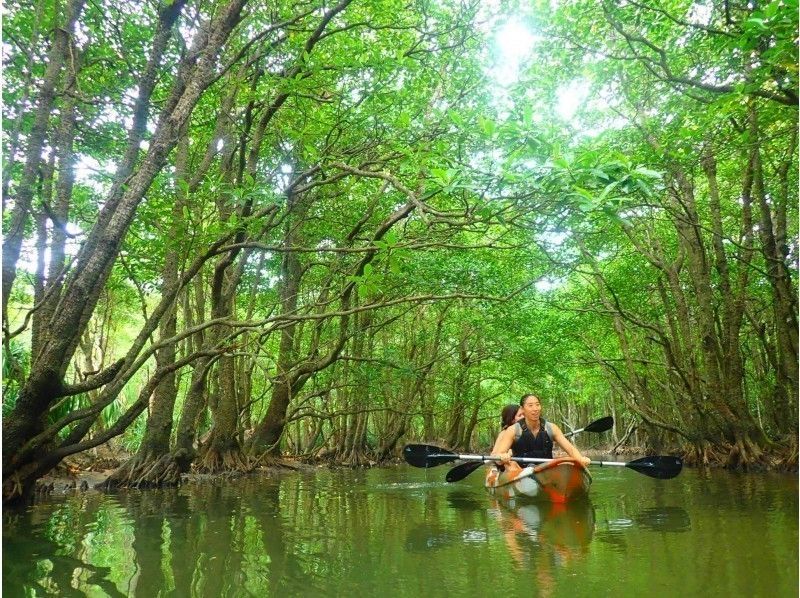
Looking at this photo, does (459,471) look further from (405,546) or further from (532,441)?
(405,546)

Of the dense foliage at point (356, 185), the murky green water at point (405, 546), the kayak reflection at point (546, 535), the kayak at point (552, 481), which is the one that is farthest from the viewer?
the kayak at point (552, 481)

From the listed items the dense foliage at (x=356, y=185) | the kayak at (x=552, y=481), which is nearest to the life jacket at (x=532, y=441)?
the kayak at (x=552, y=481)

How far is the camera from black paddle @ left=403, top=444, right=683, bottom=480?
294 inches

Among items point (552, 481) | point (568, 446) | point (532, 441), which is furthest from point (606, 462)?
point (552, 481)

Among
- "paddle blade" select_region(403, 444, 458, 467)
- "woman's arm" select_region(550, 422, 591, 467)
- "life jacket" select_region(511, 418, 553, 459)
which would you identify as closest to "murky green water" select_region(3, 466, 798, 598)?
"woman's arm" select_region(550, 422, 591, 467)

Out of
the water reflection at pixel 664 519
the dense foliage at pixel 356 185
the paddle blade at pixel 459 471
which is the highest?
the dense foliage at pixel 356 185

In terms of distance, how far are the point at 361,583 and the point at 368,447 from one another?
15.2 meters

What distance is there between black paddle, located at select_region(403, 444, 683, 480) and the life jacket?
290 millimetres

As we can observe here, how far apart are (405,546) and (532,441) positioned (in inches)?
135

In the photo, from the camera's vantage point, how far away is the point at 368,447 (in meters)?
18.4

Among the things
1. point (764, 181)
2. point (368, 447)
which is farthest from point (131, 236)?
point (368, 447)

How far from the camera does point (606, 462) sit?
24.5 feet

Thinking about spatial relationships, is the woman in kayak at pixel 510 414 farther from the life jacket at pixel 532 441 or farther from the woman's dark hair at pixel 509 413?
the life jacket at pixel 532 441

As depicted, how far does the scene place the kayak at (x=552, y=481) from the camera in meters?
6.48
